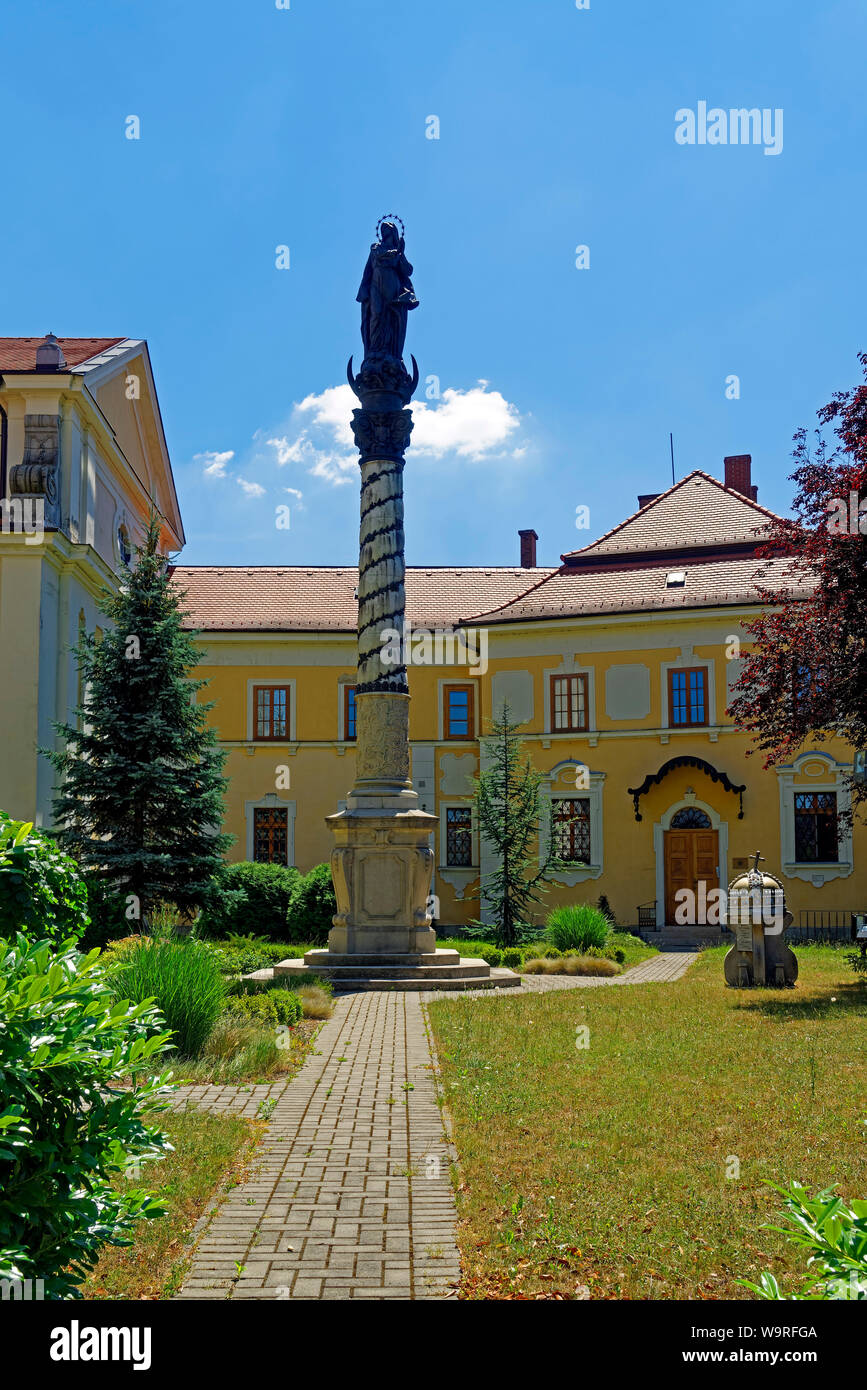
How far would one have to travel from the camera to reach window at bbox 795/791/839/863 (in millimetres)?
30844

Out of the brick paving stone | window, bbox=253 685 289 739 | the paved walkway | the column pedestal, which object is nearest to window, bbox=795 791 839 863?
window, bbox=253 685 289 739

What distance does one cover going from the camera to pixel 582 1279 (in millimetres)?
5133

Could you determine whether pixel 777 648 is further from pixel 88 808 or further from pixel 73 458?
pixel 73 458

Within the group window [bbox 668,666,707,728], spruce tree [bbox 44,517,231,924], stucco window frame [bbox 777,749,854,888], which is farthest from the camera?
window [bbox 668,666,707,728]

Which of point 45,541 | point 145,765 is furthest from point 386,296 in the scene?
point 145,765

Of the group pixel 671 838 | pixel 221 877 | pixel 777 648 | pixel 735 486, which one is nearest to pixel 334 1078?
pixel 777 648

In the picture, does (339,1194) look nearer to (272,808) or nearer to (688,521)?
(272,808)

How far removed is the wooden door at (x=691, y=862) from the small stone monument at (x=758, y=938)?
49.4 feet

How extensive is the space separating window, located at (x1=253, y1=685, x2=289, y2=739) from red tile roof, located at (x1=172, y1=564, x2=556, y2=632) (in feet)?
6.10

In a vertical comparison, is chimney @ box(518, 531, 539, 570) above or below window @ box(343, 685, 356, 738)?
above

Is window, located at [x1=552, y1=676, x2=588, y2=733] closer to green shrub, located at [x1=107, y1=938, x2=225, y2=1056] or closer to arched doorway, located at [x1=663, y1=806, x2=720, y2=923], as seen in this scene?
arched doorway, located at [x1=663, y1=806, x2=720, y2=923]

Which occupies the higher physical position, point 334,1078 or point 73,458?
point 73,458

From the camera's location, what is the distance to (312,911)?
2683 centimetres

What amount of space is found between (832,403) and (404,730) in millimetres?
8200
